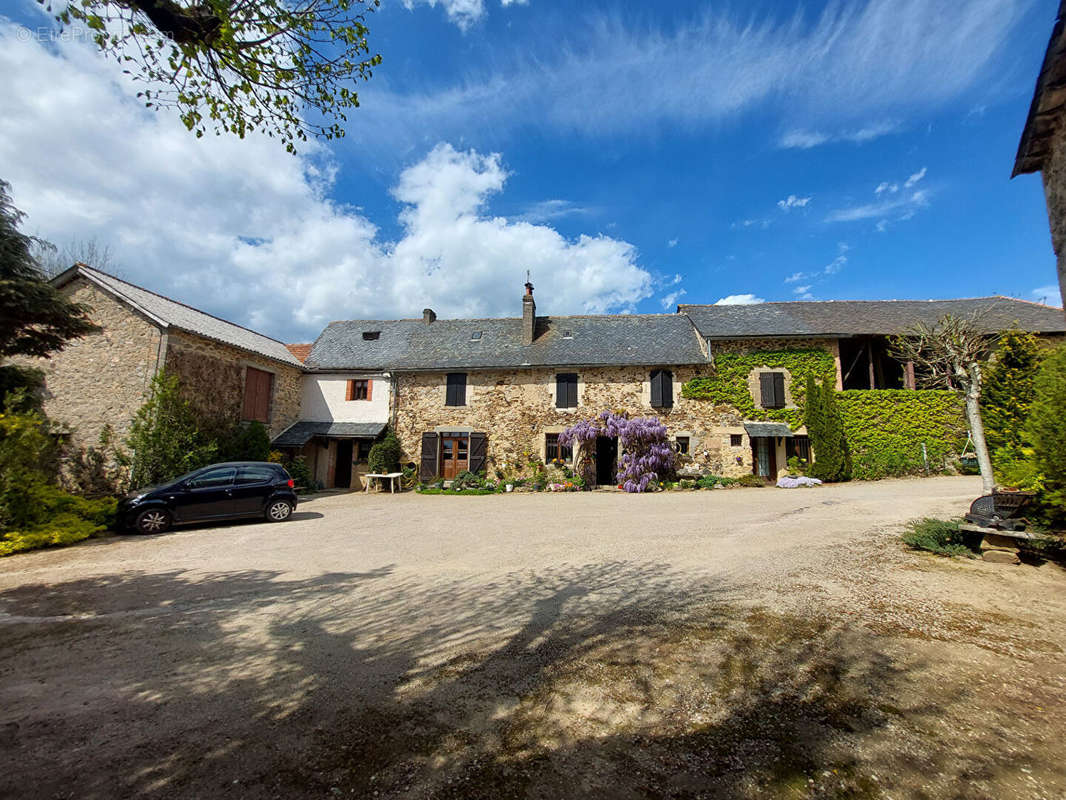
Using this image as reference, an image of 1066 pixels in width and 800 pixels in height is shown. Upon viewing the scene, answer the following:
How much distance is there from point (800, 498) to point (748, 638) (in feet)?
32.9

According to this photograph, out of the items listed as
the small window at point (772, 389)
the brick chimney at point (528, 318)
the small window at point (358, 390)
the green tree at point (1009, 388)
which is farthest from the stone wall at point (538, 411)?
the green tree at point (1009, 388)

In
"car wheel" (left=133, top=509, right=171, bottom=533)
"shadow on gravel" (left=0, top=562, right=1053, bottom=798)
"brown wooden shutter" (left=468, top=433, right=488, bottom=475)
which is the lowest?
"shadow on gravel" (left=0, top=562, right=1053, bottom=798)

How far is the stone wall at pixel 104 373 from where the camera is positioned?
1276 centimetres

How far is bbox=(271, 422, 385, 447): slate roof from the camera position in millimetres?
17056

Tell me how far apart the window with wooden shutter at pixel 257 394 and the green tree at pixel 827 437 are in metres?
19.1

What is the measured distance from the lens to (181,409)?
40.4ft

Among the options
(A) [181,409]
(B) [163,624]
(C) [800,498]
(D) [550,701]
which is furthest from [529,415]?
(D) [550,701]

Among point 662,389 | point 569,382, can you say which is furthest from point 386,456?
point 662,389

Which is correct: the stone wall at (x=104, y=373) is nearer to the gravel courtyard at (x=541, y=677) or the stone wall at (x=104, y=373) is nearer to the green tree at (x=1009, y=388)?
the gravel courtyard at (x=541, y=677)

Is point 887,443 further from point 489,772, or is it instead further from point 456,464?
point 489,772

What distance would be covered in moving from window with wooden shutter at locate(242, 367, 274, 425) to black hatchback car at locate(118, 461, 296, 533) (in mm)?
6143

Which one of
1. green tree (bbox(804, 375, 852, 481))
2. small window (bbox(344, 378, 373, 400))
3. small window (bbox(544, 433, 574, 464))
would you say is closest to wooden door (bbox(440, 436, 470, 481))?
small window (bbox(544, 433, 574, 464))

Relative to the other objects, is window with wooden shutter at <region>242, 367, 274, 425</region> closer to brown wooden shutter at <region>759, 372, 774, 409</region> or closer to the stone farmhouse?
the stone farmhouse

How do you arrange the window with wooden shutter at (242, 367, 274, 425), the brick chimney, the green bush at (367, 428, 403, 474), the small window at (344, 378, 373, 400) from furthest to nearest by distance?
the brick chimney, the small window at (344, 378, 373, 400), the green bush at (367, 428, 403, 474), the window with wooden shutter at (242, 367, 274, 425)
